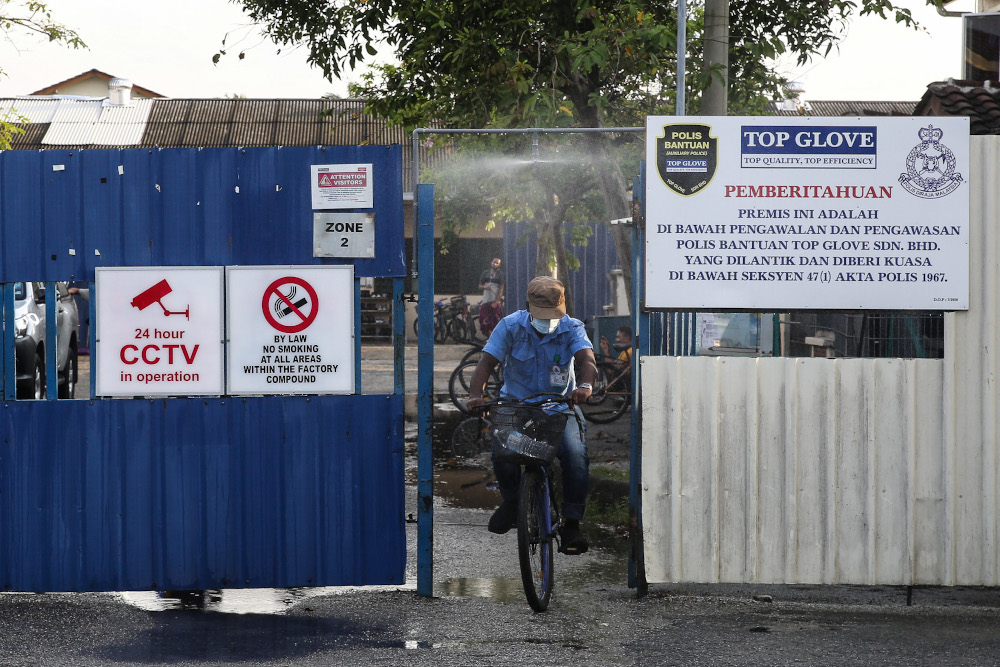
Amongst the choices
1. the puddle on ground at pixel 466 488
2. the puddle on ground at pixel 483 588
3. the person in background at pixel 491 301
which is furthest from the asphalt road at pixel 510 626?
the person in background at pixel 491 301

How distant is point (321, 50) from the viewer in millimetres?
11758

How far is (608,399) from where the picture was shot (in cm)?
1382

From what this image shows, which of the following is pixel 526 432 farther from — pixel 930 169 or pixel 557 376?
pixel 930 169

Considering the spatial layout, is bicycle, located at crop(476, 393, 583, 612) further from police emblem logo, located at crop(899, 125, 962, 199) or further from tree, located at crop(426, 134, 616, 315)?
tree, located at crop(426, 134, 616, 315)

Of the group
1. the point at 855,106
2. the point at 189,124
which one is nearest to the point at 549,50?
the point at 189,124

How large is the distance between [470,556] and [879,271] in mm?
2940

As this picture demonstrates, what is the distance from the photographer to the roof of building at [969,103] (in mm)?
11820

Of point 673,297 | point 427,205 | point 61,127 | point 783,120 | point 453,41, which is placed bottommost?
point 673,297

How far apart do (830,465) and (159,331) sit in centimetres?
334

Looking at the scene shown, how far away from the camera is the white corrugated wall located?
566 cm

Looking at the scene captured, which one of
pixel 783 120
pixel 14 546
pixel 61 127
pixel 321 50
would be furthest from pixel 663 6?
pixel 61 127

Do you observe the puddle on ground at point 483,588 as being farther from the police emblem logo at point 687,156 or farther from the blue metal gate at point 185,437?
the police emblem logo at point 687,156

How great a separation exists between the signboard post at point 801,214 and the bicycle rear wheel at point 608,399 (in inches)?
255

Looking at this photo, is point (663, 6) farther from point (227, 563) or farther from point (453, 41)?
point (227, 563)
